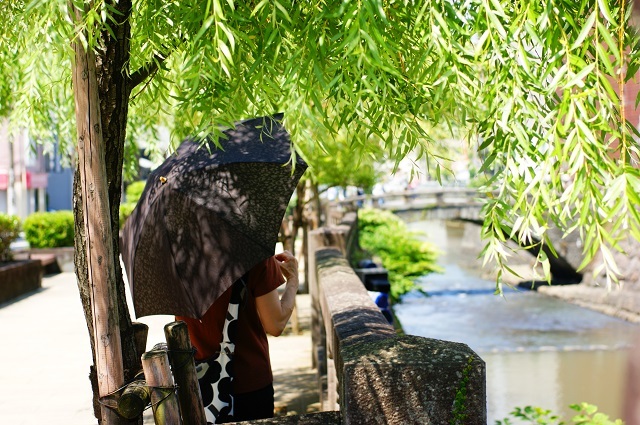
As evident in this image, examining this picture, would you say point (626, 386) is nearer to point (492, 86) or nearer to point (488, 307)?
point (492, 86)

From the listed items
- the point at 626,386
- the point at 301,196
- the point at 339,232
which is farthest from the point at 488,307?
the point at 626,386

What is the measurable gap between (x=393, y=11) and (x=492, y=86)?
56 cm

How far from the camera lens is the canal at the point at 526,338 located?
1297 cm

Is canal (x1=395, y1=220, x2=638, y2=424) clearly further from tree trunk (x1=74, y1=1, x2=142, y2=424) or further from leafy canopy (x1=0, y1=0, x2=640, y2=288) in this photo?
tree trunk (x1=74, y1=1, x2=142, y2=424)

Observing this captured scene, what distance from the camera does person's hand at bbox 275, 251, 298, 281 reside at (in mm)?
3895

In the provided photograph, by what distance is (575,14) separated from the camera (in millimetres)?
2945

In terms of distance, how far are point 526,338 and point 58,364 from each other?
12963 mm

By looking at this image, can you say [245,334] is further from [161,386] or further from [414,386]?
[414,386]

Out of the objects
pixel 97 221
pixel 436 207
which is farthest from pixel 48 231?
pixel 97 221

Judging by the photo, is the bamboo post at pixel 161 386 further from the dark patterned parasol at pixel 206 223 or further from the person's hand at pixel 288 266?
the person's hand at pixel 288 266

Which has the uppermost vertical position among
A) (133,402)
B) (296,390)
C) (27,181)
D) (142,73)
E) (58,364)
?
(27,181)

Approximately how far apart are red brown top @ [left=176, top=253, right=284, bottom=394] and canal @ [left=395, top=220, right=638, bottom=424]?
7.32 metres

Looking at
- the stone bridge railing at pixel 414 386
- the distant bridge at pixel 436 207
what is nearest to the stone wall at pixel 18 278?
the stone bridge railing at pixel 414 386

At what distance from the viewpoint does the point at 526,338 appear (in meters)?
19.8
